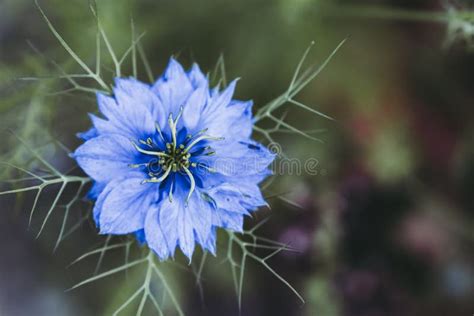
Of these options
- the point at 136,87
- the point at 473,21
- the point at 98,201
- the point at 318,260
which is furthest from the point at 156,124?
the point at 318,260

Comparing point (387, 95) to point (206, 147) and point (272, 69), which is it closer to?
point (272, 69)

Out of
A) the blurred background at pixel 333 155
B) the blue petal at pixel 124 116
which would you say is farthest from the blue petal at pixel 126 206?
the blurred background at pixel 333 155

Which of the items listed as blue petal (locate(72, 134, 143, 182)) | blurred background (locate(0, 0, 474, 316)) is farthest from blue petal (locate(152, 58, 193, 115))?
blurred background (locate(0, 0, 474, 316))

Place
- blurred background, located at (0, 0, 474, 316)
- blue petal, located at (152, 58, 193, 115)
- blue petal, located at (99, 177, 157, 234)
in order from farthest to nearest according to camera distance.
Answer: blurred background, located at (0, 0, 474, 316), blue petal, located at (152, 58, 193, 115), blue petal, located at (99, 177, 157, 234)

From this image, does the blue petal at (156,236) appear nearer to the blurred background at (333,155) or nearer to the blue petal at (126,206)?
the blue petal at (126,206)

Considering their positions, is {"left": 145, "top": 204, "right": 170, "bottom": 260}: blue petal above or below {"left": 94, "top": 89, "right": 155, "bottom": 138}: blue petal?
below

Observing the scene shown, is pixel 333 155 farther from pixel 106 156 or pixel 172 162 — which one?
pixel 106 156

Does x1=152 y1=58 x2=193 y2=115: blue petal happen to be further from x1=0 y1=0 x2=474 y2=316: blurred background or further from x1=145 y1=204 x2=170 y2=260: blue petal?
x1=0 y1=0 x2=474 y2=316: blurred background
